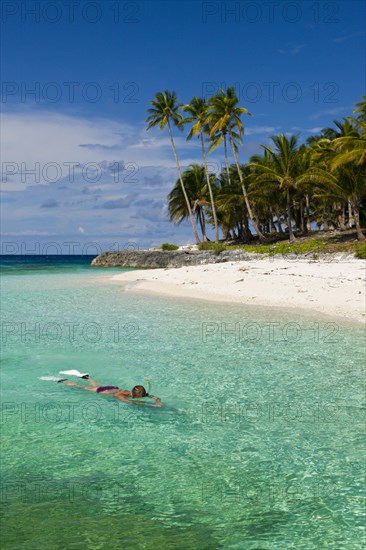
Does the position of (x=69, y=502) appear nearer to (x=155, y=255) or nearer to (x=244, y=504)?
(x=244, y=504)

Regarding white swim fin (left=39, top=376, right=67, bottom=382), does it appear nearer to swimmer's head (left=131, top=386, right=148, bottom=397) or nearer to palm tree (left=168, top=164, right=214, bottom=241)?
swimmer's head (left=131, top=386, right=148, bottom=397)

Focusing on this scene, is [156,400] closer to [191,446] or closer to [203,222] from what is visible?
[191,446]

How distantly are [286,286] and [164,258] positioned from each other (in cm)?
3272

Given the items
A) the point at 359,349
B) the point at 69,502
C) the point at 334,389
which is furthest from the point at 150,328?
the point at 69,502

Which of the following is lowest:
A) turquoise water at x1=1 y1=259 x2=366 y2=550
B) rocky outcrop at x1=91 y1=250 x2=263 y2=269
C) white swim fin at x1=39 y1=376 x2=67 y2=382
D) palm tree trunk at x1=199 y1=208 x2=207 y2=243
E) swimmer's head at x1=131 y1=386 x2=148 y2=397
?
turquoise water at x1=1 y1=259 x2=366 y2=550

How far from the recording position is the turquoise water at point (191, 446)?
4492 mm

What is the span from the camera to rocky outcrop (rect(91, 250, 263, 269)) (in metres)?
40.7

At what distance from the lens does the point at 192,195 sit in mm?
65250

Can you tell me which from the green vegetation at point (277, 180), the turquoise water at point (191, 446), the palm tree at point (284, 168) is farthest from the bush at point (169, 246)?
the turquoise water at point (191, 446)

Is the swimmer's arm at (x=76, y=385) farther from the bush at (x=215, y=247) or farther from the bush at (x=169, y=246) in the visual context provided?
the bush at (x=169, y=246)

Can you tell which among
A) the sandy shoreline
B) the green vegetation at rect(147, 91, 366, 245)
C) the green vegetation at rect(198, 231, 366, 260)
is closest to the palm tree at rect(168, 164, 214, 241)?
the green vegetation at rect(147, 91, 366, 245)

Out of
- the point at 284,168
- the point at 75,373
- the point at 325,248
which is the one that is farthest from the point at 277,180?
the point at 75,373

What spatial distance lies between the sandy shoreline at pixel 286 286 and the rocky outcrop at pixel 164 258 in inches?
348

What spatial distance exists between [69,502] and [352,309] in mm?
13341
